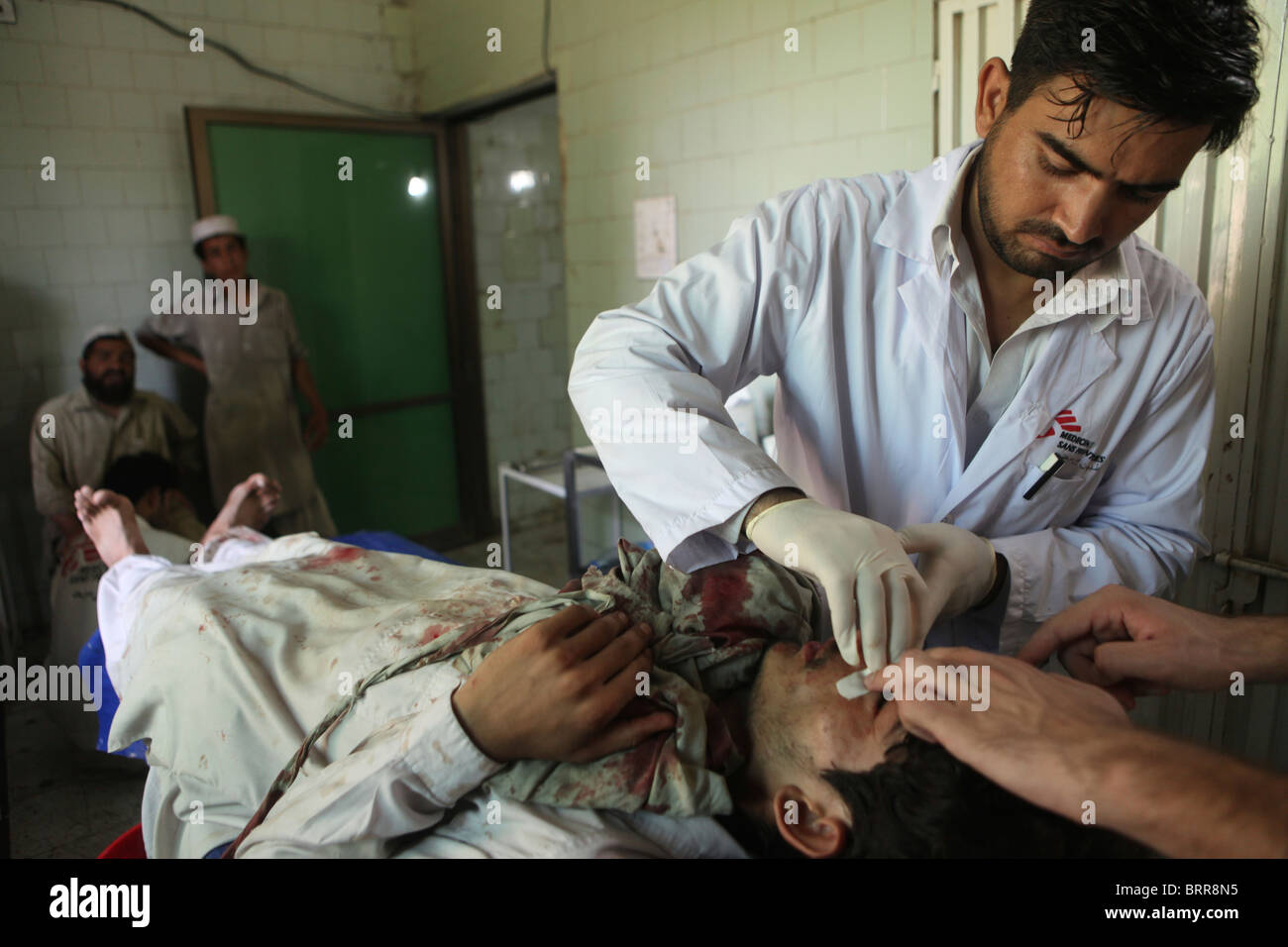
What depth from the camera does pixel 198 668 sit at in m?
1.62

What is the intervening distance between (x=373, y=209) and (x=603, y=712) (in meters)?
4.30

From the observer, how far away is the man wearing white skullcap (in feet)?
13.5

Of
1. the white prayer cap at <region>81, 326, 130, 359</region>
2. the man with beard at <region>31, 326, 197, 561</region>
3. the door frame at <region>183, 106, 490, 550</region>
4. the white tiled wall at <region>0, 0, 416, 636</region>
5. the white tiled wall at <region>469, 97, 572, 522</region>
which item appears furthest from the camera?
the white tiled wall at <region>469, 97, 572, 522</region>

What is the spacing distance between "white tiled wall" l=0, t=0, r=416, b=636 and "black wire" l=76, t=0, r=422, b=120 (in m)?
0.03

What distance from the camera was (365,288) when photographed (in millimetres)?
4758

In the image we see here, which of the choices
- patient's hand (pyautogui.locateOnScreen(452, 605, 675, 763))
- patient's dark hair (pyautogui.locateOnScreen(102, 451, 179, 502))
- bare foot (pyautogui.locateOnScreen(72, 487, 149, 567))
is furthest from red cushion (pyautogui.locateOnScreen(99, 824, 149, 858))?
patient's dark hair (pyautogui.locateOnScreen(102, 451, 179, 502))

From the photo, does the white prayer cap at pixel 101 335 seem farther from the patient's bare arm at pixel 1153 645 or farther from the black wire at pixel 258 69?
the patient's bare arm at pixel 1153 645

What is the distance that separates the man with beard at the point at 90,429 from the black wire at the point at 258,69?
157cm

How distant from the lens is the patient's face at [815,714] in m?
1.10

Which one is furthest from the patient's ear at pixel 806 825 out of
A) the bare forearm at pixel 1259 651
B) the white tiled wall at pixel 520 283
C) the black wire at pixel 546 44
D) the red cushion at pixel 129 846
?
the white tiled wall at pixel 520 283

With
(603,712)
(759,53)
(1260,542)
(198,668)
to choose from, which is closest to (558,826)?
(603,712)

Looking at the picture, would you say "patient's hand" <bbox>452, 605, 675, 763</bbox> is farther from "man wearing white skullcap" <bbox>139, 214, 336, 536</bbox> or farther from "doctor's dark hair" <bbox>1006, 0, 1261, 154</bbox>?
"man wearing white skullcap" <bbox>139, 214, 336, 536</bbox>
